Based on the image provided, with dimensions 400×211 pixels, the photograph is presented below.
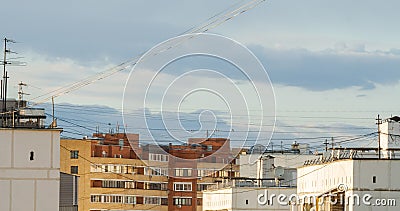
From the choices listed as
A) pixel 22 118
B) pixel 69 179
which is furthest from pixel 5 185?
pixel 69 179

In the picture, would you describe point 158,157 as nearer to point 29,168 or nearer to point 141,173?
point 141,173

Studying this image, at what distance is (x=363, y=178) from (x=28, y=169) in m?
20.7

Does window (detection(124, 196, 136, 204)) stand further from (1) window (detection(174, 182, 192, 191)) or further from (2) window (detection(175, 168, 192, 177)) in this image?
(2) window (detection(175, 168, 192, 177))

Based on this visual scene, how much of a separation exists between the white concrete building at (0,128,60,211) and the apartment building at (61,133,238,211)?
83.6 meters

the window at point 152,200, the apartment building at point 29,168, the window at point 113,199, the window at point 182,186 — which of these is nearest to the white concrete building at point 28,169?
the apartment building at point 29,168

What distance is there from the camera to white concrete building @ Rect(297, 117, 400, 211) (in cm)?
6694

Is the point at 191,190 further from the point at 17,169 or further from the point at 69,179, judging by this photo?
the point at 17,169

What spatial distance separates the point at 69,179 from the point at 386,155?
2143cm

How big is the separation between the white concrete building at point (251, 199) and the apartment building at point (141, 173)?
36.1m

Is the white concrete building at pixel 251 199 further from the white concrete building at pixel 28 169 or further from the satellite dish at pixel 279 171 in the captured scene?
the white concrete building at pixel 28 169

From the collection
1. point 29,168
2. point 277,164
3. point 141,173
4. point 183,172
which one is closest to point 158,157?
point 183,172

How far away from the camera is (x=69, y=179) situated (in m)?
78.1

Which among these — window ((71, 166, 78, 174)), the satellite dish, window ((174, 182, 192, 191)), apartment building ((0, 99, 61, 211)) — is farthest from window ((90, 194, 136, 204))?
apartment building ((0, 99, 61, 211))

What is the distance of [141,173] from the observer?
16075cm
